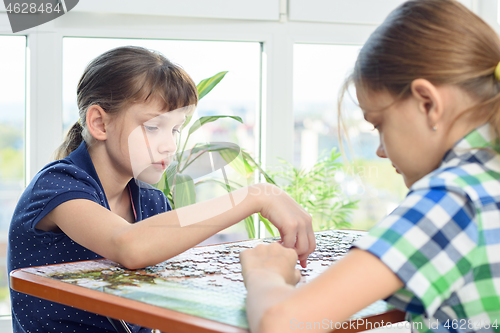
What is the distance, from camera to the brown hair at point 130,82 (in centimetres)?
132

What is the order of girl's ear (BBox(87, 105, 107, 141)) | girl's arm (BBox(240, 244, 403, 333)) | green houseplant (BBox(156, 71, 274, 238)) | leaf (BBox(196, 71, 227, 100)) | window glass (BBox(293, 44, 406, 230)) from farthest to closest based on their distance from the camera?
window glass (BBox(293, 44, 406, 230)), leaf (BBox(196, 71, 227, 100)), girl's ear (BBox(87, 105, 107, 141)), green houseplant (BBox(156, 71, 274, 238)), girl's arm (BBox(240, 244, 403, 333))

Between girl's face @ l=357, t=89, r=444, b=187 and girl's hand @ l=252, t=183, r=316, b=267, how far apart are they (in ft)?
0.91

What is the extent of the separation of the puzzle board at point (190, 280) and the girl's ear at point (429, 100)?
0.29 m

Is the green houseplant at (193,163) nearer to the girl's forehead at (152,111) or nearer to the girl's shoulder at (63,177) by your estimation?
the girl's forehead at (152,111)

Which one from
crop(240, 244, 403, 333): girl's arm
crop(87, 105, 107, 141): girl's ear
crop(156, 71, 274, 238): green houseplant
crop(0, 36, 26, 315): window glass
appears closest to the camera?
crop(240, 244, 403, 333): girl's arm

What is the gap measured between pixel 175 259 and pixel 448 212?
574mm

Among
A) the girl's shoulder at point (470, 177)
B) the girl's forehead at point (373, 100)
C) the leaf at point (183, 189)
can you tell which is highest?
the girl's forehead at point (373, 100)

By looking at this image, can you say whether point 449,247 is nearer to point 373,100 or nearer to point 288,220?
point 373,100

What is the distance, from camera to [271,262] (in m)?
0.77

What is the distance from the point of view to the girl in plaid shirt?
60 cm

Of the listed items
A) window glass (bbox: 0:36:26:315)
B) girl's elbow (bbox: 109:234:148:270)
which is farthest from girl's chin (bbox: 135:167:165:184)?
window glass (bbox: 0:36:26:315)

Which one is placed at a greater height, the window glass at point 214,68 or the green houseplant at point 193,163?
the window glass at point 214,68

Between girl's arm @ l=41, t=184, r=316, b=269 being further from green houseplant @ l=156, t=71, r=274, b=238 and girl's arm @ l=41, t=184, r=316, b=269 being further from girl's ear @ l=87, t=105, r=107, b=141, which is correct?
girl's ear @ l=87, t=105, r=107, b=141

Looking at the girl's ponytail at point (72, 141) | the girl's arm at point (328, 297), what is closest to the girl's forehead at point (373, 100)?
the girl's arm at point (328, 297)
